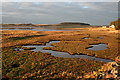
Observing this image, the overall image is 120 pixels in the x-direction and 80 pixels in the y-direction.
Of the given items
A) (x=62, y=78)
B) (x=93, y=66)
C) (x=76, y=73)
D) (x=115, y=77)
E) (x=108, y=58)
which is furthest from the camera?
(x=108, y=58)

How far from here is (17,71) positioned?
43.9ft

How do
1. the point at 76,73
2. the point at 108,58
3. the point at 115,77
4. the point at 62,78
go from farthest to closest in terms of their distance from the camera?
the point at 108,58
the point at 76,73
the point at 62,78
the point at 115,77

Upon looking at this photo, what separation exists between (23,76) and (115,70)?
10.3 m

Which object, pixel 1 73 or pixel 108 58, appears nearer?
pixel 1 73

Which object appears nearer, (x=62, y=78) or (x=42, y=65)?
(x=62, y=78)

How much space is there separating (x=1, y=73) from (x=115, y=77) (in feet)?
43.5

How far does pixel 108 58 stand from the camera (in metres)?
18.7

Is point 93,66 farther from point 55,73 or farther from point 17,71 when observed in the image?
point 17,71

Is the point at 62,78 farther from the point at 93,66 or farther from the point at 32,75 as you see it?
the point at 93,66

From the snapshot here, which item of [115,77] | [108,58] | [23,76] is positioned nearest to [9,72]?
[23,76]

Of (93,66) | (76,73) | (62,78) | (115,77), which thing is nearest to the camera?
(115,77)

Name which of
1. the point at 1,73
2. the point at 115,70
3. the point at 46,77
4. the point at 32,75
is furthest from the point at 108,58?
the point at 1,73

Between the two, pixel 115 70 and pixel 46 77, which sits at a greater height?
pixel 115 70

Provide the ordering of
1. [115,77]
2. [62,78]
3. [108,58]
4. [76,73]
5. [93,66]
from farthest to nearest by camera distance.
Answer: [108,58], [93,66], [76,73], [62,78], [115,77]
